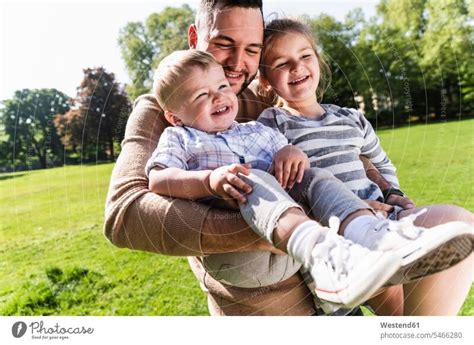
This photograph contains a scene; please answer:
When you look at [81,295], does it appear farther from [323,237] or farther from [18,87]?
[323,237]

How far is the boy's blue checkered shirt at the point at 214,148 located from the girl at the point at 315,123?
6 cm

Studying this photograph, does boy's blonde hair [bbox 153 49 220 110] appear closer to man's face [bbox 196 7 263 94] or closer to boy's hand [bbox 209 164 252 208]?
man's face [bbox 196 7 263 94]

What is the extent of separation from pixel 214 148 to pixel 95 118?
362 millimetres

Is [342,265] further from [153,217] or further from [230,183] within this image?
[153,217]

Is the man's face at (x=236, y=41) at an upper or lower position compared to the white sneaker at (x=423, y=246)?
upper

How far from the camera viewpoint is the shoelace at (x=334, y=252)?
0.77m

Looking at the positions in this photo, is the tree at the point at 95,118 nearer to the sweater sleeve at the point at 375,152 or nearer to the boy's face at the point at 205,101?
the boy's face at the point at 205,101

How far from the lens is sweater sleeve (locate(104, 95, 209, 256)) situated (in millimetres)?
911

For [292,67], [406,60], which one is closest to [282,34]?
[292,67]

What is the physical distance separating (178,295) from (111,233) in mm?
593

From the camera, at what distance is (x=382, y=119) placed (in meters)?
1.16

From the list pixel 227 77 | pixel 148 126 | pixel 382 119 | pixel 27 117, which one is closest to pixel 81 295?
pixel 27 117

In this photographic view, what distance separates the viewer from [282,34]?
3.35ft
